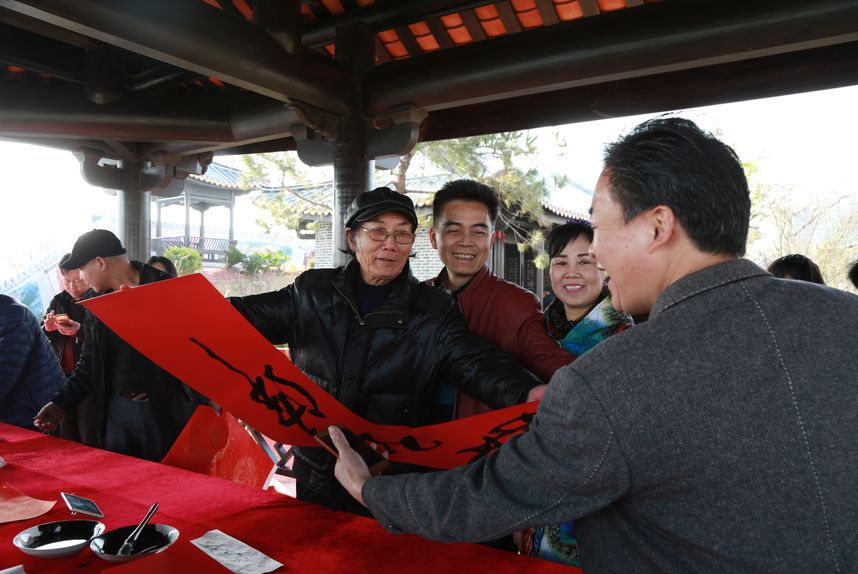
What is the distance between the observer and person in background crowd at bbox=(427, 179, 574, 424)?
1.92 meters

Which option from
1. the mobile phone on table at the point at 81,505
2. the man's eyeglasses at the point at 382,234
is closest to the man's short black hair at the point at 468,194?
the man's eyeglasses at the point at 382,234

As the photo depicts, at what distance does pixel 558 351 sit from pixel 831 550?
1096mm

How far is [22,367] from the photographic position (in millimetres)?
2750

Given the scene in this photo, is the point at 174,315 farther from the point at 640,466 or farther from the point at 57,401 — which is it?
the point at 57,401

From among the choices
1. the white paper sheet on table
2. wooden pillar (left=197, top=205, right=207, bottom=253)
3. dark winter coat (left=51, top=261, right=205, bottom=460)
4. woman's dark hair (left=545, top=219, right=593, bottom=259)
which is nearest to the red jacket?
woman's dark hair (left=545, top=219, right=593, bottom=259)

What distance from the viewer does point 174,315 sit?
1.46 metres

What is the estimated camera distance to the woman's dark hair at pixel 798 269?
10.4 ft

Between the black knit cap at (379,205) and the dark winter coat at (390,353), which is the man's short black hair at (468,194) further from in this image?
the dark winter coat at (390,353)

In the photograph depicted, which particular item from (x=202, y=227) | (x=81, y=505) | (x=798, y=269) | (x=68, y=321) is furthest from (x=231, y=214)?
(x=81, y=505)

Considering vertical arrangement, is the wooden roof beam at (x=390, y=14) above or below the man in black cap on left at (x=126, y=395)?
above

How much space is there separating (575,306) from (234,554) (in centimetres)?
142

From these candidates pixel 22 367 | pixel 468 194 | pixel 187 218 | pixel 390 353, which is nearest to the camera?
pixel 390 353

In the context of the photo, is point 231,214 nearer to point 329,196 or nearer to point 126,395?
point 329,196

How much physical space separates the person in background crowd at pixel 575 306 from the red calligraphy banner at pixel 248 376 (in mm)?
505
